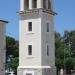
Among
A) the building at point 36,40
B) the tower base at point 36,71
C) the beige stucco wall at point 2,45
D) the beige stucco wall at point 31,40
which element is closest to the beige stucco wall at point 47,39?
the building at point 36,40

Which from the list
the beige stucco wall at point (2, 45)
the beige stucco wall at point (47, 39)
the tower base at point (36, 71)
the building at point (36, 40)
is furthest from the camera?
the beige stucco wall at point (47, 39)

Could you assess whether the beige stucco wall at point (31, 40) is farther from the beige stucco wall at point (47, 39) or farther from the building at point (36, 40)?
the beige stucco wall at point (47, 39)

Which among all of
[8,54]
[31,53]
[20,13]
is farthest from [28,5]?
[8,54]

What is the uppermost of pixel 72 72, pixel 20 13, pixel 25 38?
pixel 20 13

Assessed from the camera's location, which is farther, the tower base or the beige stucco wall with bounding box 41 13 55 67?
the beige stucco wall with bounding box 41 13 55 67

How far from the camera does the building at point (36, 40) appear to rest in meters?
53.3

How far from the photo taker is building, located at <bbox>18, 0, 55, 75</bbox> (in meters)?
53.3

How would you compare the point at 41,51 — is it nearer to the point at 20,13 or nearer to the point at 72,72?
the point at 20,13

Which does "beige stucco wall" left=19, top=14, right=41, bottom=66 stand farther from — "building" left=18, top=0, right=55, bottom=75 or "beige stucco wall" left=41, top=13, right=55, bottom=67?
"beige stucco wall" left=41, top=13, right=55, bottom=67

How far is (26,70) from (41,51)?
353cm

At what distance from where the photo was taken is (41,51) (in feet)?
175

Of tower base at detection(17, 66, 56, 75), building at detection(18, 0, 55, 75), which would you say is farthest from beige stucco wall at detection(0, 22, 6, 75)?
building at detection(18, 0, 55, 75)

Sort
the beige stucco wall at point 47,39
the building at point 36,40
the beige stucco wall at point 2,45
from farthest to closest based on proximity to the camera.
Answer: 1. the beige stucco wall at point 47,39
2. the building at point 36,40
3. the beige stucco wall at point 2,45

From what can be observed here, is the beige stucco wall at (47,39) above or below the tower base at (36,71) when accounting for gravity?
above
